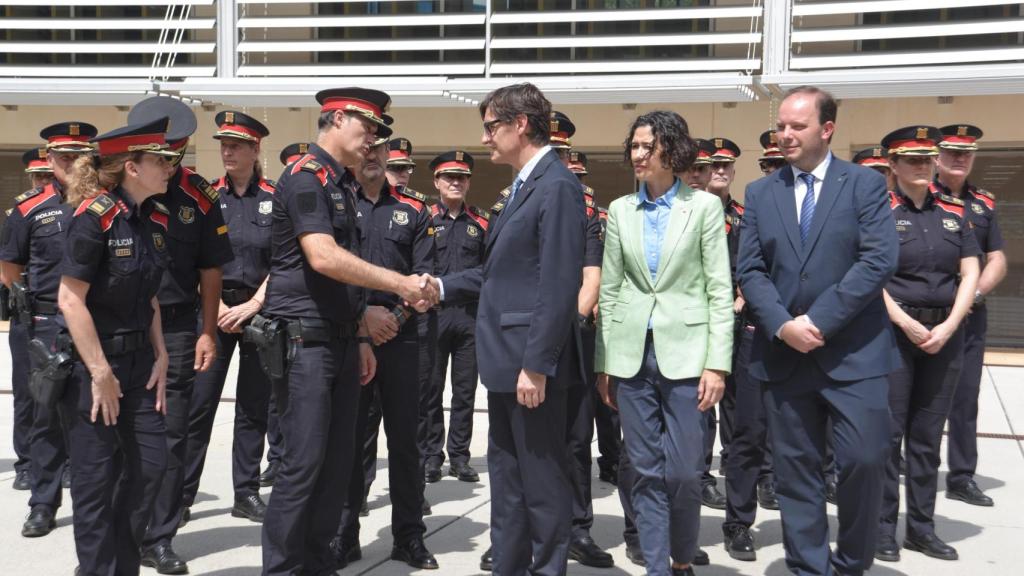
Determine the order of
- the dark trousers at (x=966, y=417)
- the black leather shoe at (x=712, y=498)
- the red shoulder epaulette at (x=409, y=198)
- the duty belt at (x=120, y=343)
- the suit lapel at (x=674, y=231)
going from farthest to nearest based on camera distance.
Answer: the dark trousers at (x=966, y=417), the black leather shoe at (x=712, y=498), the red shoulder epaulette at (x=409, y=198), the suit lapel at (x=674, y=231), the duty belt at (x=120, y=343)

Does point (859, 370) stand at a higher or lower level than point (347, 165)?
lower

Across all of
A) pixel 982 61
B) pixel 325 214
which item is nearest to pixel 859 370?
pixel 325 214

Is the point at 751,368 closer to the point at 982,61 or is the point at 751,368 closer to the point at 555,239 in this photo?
the point at 555,239

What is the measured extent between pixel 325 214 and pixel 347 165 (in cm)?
38

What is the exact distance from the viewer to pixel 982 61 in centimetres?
1220

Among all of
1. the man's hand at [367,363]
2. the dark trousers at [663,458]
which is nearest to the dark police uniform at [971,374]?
the dark trousers at [663,458]

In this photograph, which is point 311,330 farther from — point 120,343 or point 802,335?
point 802,335

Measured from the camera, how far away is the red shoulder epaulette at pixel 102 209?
12.3 ft

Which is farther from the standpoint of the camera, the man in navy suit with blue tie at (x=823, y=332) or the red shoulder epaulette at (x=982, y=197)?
the red shoulder epaulette at (x=982, y=197)

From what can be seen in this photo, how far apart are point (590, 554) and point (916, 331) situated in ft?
Answer: 6.64

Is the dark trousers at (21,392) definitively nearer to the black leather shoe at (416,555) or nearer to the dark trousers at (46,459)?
the dark trousers at (46,459)

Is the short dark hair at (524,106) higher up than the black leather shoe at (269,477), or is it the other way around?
the short dark hair at (524,106)

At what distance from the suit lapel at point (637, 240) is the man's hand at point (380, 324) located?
3.89 feet

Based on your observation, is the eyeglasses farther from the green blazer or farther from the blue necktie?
the blue necktie
